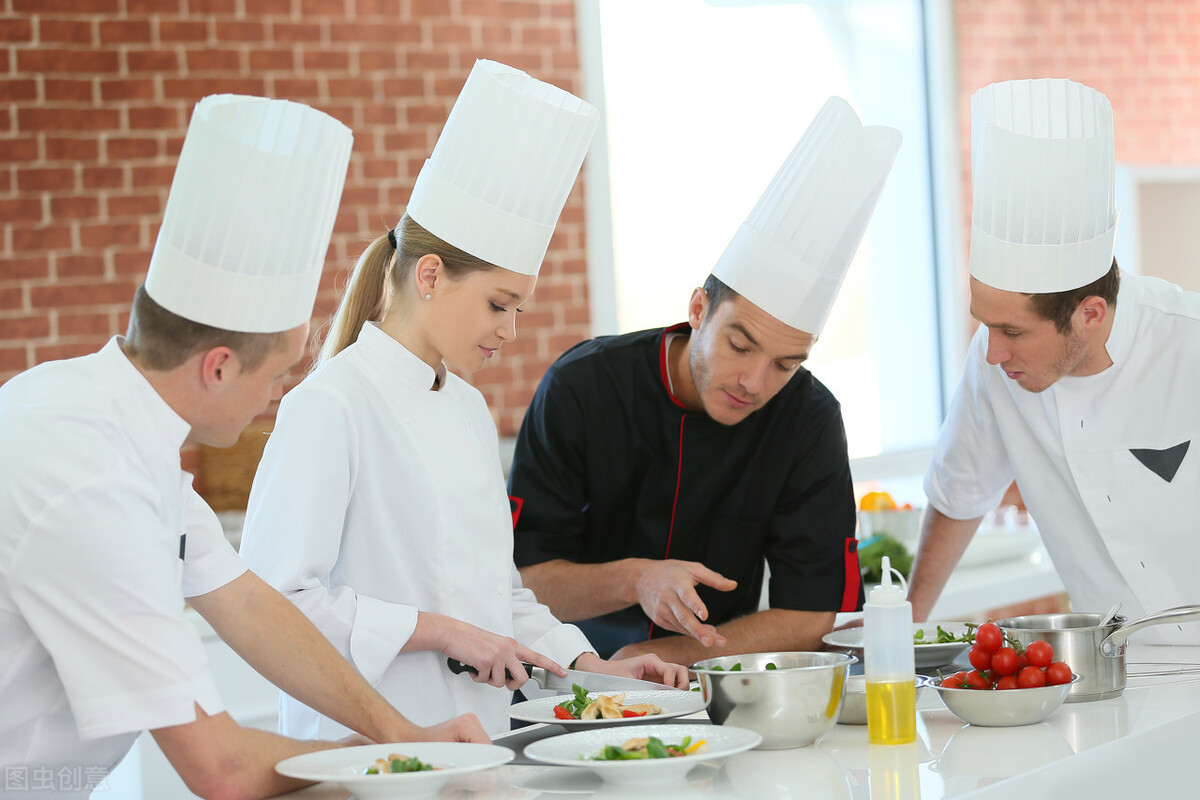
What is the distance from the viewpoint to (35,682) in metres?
1.37

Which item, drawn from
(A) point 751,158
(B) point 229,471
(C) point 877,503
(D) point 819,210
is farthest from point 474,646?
(A) point 751,158

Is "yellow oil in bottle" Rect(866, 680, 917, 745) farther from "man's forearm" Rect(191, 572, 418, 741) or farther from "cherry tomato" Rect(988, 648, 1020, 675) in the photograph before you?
"man's forearm" Rect(191, 572, 418, 741)

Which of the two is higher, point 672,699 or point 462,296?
point 462,296

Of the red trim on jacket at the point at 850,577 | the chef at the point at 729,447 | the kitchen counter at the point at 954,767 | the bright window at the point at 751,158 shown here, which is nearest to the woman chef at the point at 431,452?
the kitchen counter at the point at 954,767

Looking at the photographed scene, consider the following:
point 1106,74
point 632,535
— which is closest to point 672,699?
point 632,535

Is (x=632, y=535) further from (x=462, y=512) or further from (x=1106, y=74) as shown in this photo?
(x=1106, y=74)

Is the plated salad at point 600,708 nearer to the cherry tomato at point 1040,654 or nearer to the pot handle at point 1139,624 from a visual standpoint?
the cherry tomato at point 1040,654

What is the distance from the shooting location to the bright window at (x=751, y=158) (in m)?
4.90

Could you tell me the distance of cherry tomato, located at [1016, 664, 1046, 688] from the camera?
1.65 metres

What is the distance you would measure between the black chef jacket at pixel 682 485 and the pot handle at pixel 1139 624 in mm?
666

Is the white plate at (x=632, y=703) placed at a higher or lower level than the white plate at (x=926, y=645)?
higher

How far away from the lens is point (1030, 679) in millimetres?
1647

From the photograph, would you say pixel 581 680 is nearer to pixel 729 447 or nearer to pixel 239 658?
pixel 729 447

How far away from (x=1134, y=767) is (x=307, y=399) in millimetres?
1229
